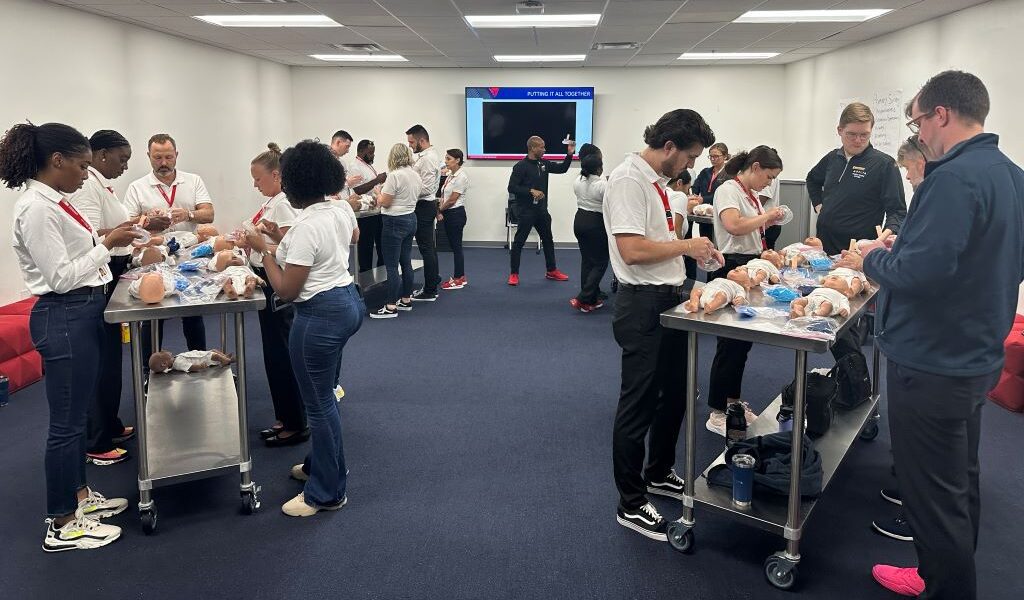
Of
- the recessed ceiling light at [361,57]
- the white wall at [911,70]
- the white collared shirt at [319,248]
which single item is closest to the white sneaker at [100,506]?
the white collared shirt at [319,248]

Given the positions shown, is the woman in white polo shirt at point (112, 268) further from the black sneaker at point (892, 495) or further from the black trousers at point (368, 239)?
the black trousers at point (368, 239)

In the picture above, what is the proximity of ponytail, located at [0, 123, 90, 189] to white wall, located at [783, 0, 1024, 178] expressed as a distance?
255 inches

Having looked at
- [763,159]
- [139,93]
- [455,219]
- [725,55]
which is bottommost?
[455,219]

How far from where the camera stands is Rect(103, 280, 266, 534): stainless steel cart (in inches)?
116

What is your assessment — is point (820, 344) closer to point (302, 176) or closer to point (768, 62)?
point (302, 176)

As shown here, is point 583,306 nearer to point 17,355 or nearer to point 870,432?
point 870,432

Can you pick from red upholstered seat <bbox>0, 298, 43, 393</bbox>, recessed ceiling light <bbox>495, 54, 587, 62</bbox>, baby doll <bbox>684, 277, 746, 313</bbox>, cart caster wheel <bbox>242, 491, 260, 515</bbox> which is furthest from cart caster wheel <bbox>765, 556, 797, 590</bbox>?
recessed ceiling light <bbox>495, 54, 587, 62</bbox>

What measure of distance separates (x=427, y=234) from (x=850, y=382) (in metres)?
4.68

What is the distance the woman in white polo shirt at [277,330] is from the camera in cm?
358

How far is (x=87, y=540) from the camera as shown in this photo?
2857 millimetres

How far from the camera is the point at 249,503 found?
3.13 meters

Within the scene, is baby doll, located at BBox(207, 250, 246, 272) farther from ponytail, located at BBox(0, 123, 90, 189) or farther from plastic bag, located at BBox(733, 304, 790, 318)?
plastic bag, located at BBox(733, 304, 790, 318)

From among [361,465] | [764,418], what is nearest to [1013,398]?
[764,418]

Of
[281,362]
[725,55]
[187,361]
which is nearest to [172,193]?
[187,361]
